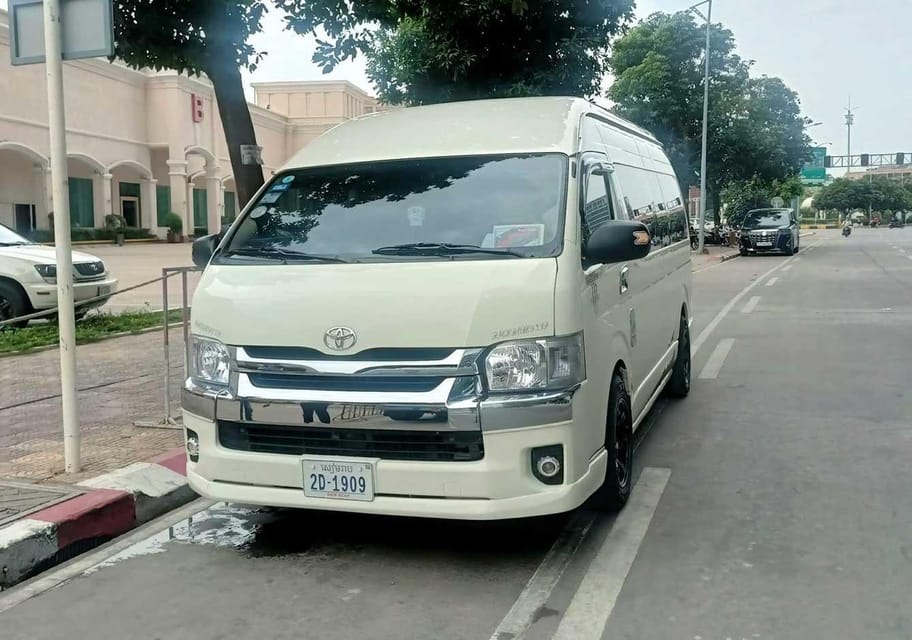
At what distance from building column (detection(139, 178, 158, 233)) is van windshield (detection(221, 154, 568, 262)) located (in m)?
41.8

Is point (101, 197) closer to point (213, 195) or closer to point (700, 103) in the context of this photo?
point (213, 195)

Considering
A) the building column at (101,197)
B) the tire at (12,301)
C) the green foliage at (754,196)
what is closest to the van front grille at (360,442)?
the tire at (12,301)

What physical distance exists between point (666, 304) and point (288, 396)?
149 inches

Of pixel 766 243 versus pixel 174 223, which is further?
pixel 174 223

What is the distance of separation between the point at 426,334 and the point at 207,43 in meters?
5.41

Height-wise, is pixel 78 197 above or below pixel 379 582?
above

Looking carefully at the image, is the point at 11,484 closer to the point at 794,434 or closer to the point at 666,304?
the point at 666,304

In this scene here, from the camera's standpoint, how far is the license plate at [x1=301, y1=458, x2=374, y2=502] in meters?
4.04

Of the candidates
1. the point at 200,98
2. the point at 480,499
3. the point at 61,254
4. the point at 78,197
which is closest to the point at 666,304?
the point at 480,499

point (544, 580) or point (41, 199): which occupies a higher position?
point (41, 199)

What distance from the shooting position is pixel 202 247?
527 centimetres

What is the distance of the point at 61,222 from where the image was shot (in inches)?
211

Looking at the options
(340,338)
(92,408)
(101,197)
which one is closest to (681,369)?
(340,338)

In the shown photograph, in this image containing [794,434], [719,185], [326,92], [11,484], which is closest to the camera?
[11,484]
